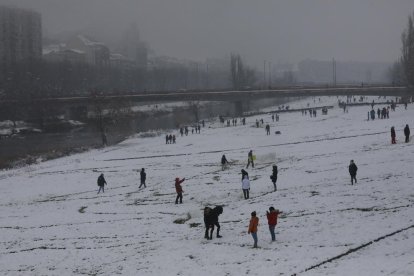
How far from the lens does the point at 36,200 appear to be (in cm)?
3803

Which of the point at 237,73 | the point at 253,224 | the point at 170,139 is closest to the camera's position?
the point at 253,224

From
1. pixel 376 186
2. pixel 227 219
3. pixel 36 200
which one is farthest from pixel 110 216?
pixel 376 186

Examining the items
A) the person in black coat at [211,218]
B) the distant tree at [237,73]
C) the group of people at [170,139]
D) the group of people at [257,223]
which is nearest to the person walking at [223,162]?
the person in black coat at [211,218]

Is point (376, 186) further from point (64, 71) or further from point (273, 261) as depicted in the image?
point (64, 71)

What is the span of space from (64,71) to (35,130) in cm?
5419

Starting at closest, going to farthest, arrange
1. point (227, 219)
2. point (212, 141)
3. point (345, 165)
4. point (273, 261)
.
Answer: point (273, 261) < point (227, 219) < point (345, 165) < point (212, 141)

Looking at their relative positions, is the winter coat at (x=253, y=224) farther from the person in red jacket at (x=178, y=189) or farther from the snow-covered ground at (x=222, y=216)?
the person in red jacket at (x=178, y=189)

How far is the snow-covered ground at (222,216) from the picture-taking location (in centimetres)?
1930

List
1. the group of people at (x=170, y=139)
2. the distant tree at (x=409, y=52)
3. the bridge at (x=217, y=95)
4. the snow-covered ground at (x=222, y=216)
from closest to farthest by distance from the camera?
the snow-covered ground at (x=222, y=216) < the group of people at (x=170, y=139) < the distant tree at (x=409, y=52) < the bridge at (x=217, y=95)

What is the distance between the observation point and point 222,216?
2702 cm

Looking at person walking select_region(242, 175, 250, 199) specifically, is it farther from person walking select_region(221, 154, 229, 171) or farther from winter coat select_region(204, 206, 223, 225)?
person walking select_region(221, 154, 229, 171)

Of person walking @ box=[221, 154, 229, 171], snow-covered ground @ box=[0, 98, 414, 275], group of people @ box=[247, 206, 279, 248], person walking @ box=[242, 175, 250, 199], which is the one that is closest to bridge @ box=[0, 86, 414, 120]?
snow-covered ground @ box=[0, 98, 414, 275]

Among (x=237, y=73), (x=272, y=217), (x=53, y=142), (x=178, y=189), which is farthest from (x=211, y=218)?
(x=237, y=73)

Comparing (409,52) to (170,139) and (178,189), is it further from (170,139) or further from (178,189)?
(178,189)
